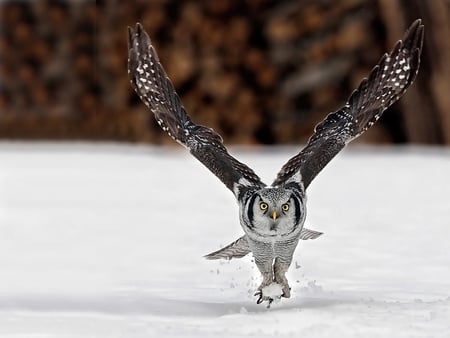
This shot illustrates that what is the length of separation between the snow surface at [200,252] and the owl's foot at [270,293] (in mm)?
46

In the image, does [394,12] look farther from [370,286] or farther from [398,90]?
[370,286]

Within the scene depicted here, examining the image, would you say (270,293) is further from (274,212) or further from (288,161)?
(288,161)

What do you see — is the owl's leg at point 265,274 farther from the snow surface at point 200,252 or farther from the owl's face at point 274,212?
the owl's face at point 274,212

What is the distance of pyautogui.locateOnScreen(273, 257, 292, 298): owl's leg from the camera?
3.27m

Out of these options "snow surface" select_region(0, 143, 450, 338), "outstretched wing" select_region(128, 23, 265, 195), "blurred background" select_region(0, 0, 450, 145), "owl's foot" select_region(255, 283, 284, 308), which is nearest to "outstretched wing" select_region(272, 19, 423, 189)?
"outstretched wing" select_region(128, 23, 265, 195)

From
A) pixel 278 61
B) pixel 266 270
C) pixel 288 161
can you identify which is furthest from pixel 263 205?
pixel 278 61

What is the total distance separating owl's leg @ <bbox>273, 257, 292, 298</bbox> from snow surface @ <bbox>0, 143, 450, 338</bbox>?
0.05 m

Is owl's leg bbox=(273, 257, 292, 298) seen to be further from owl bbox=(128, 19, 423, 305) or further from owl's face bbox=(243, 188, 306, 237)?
owl's face bbox=(243, 188, 306, 237)

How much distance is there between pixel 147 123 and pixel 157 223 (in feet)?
10.7

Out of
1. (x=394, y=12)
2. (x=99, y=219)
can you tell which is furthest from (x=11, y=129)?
(x=99, y=219)

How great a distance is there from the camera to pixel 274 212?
118 inches

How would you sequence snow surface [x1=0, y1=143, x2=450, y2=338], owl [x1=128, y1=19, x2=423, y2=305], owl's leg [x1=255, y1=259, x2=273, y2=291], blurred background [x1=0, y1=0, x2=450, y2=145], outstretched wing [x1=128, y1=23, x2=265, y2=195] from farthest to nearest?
1. blurred background [x1=0, y1=0, x2=450, y2=145]
2. outstretched wing [x1=128, y1=23, x2=265, y2=195]
3. owl's leg [x1=255, y1=259, x2=273, y2=291]
4. owl [x1=128, y1=19, x2=423, y2=305]
5. snow surface [x1=0, y1=143, x2=450, y2=338]

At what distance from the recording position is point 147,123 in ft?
26.5

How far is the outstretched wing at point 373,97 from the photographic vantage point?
360 centimetres
